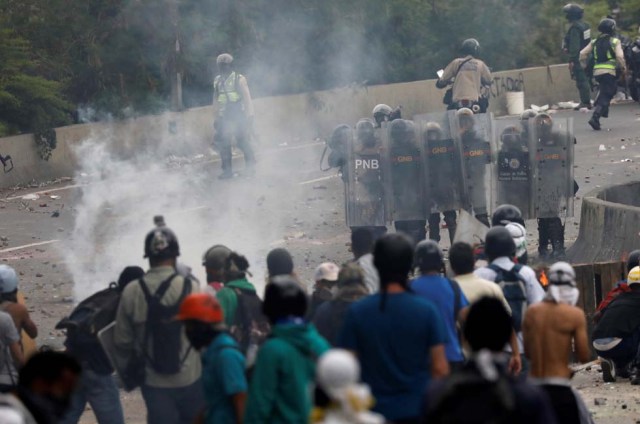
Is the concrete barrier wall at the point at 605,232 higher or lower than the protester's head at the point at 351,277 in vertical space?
lower

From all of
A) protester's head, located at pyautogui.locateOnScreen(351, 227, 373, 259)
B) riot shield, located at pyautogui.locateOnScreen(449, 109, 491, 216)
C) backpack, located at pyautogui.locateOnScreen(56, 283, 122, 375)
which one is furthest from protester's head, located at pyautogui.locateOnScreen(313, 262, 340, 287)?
riot shield, located at pyautogui.locateOnScreen(449, 109, 491, 216)

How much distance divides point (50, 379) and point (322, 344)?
100 centimetres

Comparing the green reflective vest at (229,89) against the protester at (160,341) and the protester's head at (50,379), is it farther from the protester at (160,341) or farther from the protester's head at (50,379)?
the protester's head at (50,379)

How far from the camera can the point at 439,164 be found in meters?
13.7

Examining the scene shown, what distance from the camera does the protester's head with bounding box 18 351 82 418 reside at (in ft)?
15.8

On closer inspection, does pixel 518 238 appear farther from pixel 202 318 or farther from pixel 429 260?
pixel 202 318

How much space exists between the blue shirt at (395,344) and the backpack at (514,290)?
1997mm

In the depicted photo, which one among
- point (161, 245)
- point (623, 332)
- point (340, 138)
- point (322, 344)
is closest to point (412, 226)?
point (340, 138)

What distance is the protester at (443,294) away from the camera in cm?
661

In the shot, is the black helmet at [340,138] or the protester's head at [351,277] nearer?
the protester's head at [351,277]

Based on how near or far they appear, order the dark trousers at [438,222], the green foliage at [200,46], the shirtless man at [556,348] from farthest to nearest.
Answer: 1. the green foliage at [200,46]
2. the dark trousers at [438,222]
3. the shirtless man at [556,348]

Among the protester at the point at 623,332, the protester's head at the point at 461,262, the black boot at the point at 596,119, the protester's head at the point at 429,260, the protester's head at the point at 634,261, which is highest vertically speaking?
the black boot at the point at 596,119

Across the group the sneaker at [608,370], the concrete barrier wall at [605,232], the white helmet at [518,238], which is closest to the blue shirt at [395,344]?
the white helmet at [518,238]

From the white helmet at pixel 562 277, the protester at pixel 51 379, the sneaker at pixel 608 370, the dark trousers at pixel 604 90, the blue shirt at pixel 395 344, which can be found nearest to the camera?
the protester at pixel 51 379
